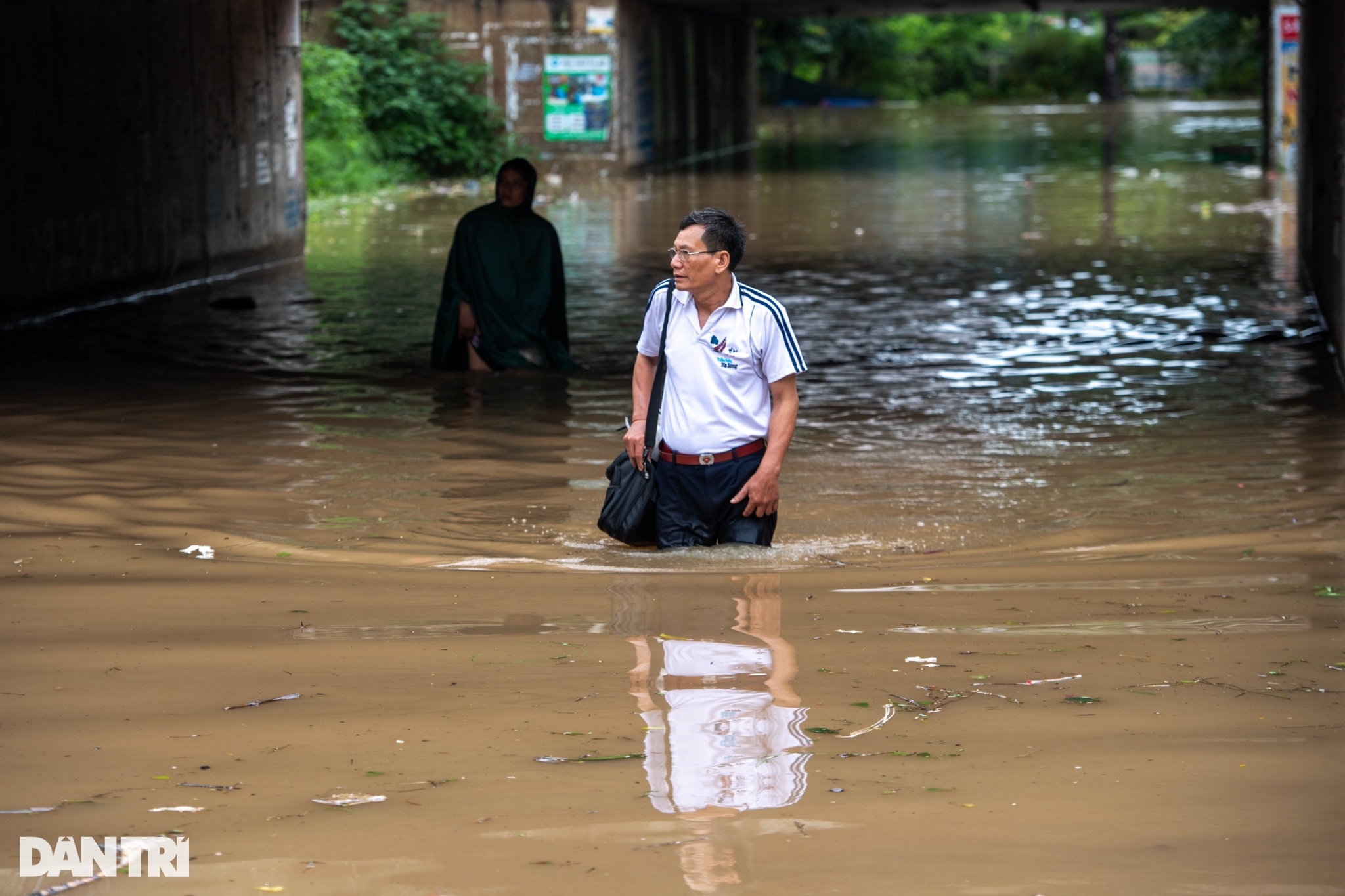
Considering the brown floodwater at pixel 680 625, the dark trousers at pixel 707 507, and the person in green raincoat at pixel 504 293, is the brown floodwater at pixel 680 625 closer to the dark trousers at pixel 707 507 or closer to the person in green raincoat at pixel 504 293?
the dark trousers at pixel 707 507

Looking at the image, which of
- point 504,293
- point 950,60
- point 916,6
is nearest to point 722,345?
point 504,293

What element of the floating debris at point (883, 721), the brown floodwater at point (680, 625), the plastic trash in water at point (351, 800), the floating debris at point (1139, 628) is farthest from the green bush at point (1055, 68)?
the plastic trash in water at point (351, 800)

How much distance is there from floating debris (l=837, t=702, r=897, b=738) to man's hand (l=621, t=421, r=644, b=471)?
182 cm

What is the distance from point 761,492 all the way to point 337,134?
23.1 metres

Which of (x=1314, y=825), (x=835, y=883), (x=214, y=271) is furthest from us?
(x=214, y=271)

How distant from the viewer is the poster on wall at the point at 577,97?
28031 millimetres

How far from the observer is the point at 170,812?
3322 mm

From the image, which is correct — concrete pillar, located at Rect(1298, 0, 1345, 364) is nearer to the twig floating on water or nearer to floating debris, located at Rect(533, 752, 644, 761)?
floating debris, located at Rect(533, 752, 644, 761)

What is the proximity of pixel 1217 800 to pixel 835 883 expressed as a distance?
93cm

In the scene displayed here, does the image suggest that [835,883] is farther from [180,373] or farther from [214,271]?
[214,271]

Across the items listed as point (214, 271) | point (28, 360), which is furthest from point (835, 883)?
point (214, 271)

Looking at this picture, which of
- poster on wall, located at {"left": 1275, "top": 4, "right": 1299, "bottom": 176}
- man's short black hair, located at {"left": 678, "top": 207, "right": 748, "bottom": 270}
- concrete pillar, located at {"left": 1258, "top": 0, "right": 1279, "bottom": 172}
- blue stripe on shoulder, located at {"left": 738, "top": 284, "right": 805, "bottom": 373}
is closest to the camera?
man's short black hair, located at {"left": 678, "top": 207, "right": 748, "bottom": 270}

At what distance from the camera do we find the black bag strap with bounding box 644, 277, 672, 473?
18.1 ft

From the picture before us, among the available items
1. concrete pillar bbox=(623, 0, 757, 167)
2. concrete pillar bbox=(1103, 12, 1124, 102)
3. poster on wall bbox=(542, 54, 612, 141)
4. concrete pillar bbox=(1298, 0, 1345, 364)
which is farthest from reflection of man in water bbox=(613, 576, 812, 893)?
concrete pillar bbox=(1103, 12, 1124, 102)
